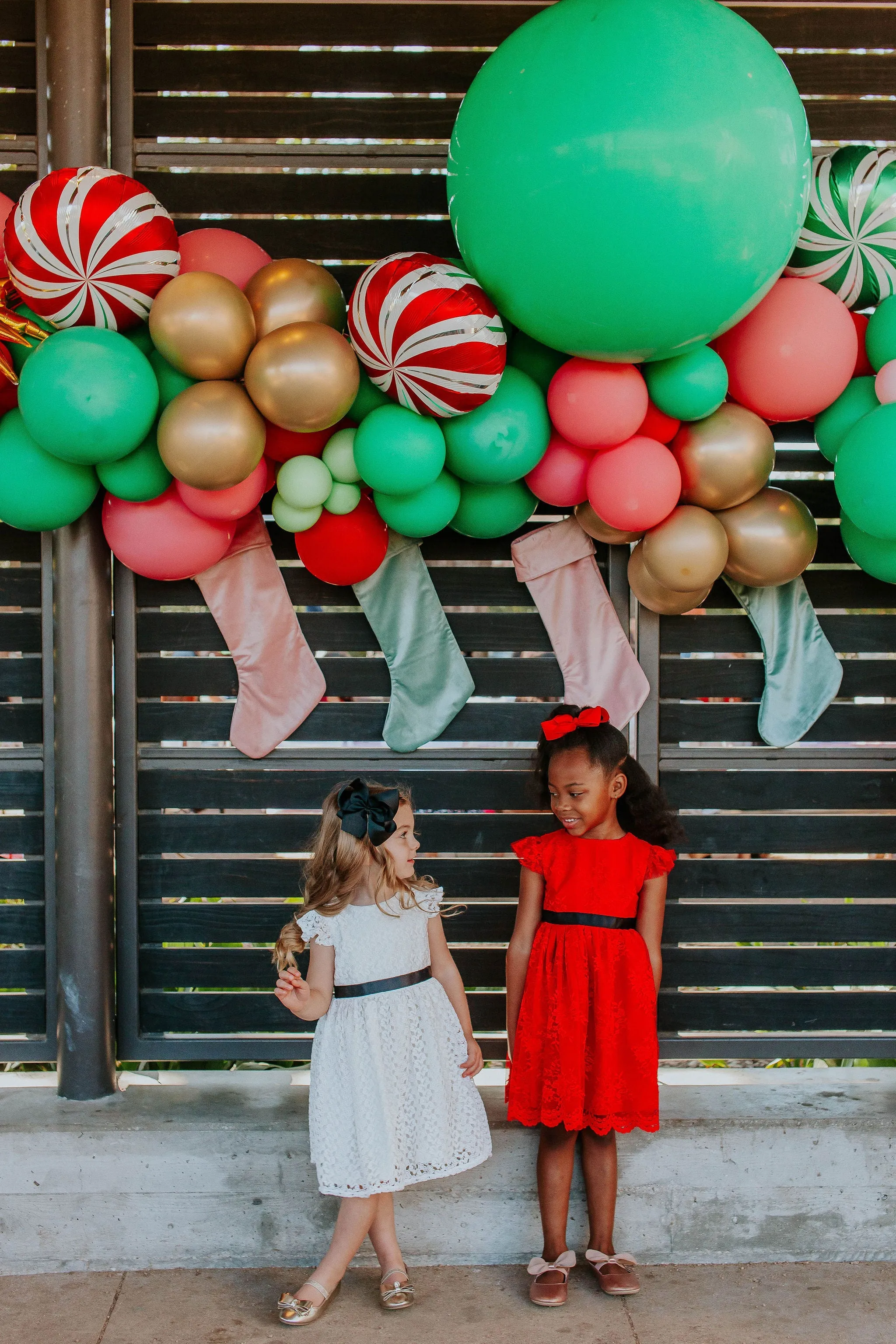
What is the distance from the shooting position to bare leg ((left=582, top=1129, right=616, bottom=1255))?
8.26 feet

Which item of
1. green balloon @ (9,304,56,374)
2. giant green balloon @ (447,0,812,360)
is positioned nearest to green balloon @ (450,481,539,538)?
giant green balloon @ (447,0,812,360)

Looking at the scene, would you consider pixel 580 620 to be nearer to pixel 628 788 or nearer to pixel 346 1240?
pixel 628 788

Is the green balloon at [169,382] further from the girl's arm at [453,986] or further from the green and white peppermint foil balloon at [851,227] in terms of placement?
the green and white peppermint foil balloon at [851,227]

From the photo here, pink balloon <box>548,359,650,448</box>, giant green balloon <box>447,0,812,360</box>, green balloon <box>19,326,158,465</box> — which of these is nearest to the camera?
giant green balloon <box>447,0,812,360</box>

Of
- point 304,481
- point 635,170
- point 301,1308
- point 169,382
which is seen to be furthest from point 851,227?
point 301,1308

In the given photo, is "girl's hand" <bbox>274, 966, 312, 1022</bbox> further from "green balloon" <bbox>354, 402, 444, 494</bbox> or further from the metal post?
"green balloon" <bbox>354, 402, 444, 494</bbox>

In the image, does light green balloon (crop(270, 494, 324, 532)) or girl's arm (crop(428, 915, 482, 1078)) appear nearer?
girl's arm (crop(428, 915, 482, 1078))

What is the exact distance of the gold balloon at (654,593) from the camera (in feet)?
8.86

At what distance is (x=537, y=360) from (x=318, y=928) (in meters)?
1.40

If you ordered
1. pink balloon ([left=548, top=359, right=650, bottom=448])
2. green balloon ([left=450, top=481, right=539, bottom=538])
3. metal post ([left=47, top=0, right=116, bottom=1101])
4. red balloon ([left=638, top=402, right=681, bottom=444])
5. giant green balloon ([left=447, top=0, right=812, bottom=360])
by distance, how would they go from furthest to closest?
metal post ([left=47, top=0, right=116, bottom=1101])
green balloon ([left=450, top=481, right=539, bottom=538])
red balloon ([left=638, top=402, right=681, bottom=444])
pink balloon ([left=548, top=359, right=650, bottom=448])
giant green balloon ([left=447, top=0, right=812, bottom=360])

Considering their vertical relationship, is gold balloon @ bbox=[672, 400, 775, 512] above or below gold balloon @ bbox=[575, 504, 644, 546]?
above

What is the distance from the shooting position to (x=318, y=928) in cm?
238

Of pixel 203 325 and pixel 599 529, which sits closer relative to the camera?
pixel 203 325

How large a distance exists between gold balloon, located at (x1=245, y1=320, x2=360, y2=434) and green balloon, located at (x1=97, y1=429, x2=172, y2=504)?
0.28 m
